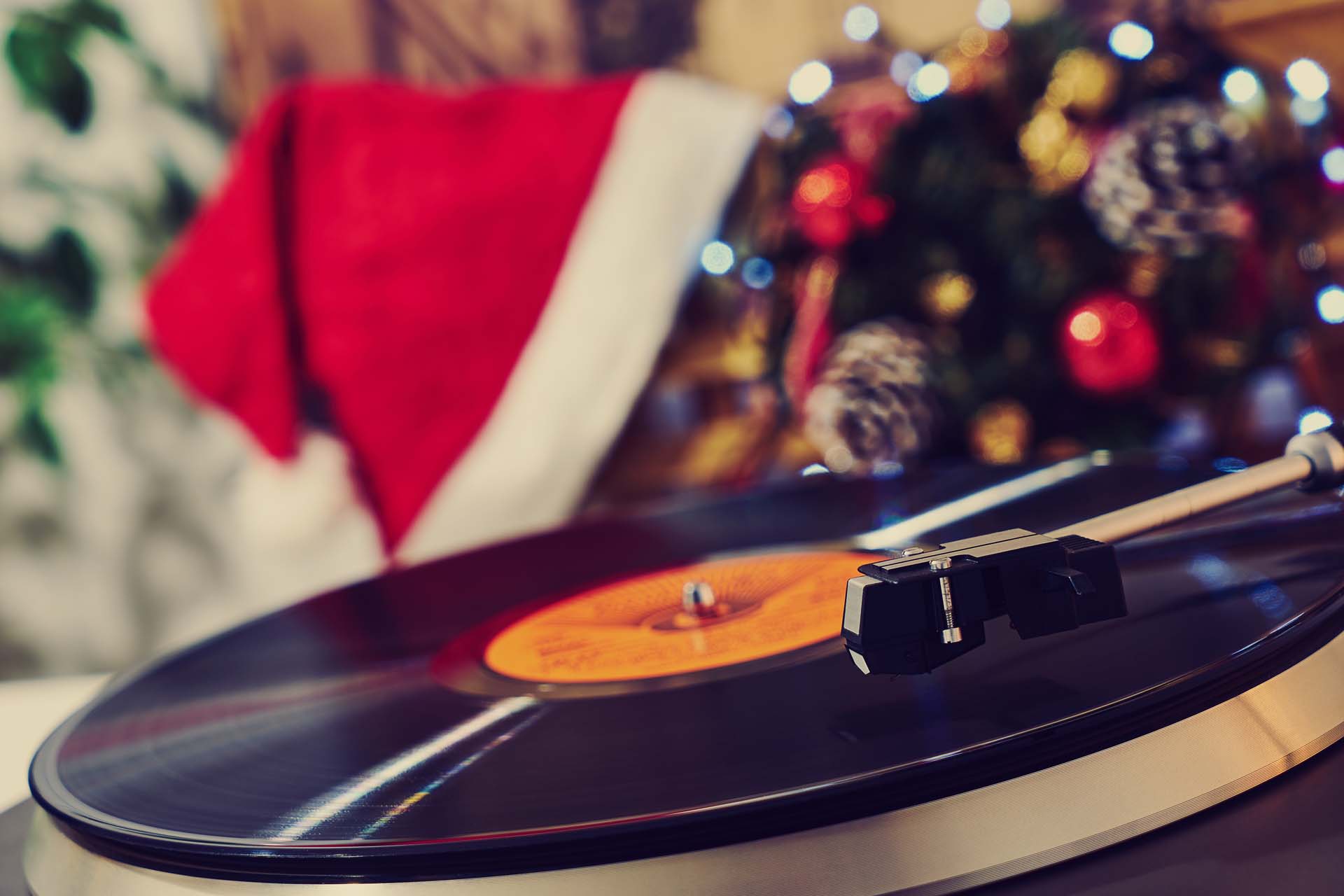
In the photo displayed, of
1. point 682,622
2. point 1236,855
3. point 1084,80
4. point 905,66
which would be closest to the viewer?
point 1236,855

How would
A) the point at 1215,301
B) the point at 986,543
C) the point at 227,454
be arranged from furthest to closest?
1. the point at 227,454
2. the point at 1215,301
3. the point at 986,543

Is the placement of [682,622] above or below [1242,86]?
below

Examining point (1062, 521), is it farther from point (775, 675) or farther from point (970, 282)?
point (970, 282)

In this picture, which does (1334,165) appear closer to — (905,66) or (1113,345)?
(1113,345)

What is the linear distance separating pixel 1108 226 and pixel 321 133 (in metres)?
0.77

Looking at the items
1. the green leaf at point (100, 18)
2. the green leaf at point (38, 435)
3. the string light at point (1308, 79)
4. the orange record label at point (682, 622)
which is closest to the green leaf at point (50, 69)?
the green leaf at point (100, 18)

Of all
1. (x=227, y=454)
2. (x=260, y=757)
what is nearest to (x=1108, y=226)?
(x=260, y=757)

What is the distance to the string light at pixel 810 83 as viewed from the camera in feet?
3.51

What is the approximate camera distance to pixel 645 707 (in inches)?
15.3

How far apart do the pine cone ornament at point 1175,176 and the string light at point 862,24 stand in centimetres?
32

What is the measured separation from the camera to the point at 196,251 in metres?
1.21

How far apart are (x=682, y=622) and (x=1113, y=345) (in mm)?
497

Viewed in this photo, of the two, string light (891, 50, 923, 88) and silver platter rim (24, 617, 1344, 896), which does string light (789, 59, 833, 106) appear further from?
silver platter rim (24, 617, 1344, 896)

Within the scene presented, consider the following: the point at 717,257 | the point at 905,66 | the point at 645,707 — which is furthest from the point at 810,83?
the point at 645,707
